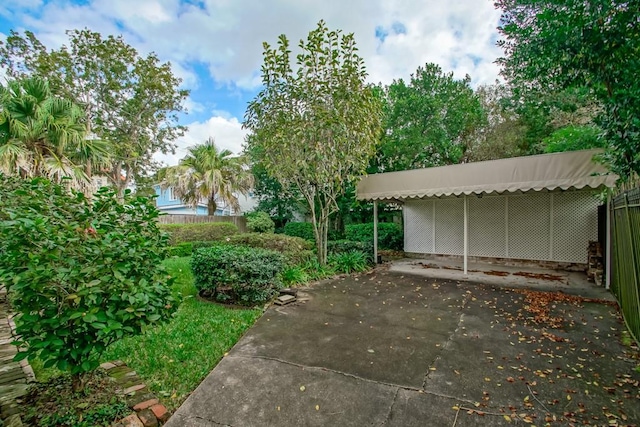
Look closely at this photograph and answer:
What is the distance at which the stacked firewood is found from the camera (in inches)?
238

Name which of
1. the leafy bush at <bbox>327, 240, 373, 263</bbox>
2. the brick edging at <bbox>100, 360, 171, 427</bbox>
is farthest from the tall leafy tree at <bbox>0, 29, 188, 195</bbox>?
the brick edging at <bbox>100, 360, 171, 427</bbox>

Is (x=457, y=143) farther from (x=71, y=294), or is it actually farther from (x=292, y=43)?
(x=71, y=294)

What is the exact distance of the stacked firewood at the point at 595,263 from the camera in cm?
605

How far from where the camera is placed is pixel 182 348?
139 inches

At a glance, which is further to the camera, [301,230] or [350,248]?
[301,230]

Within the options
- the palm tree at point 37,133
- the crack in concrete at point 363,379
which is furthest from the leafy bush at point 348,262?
the palm tree at point 37,133

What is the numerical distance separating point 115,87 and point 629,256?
59.8 ft

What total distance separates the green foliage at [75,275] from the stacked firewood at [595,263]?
7.72 metres

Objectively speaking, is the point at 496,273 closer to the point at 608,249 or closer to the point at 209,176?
the point at 608,249

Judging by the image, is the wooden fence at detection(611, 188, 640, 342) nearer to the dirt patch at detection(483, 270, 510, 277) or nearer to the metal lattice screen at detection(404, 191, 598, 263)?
the dirt patch at detection(483, 270, 510, 277)

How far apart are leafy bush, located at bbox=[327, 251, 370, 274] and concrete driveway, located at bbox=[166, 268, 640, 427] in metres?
2.73

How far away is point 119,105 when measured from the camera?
1478cm

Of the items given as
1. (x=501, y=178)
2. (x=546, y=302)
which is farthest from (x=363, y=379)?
(x=501, y=178)

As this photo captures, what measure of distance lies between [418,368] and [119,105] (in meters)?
17.4
